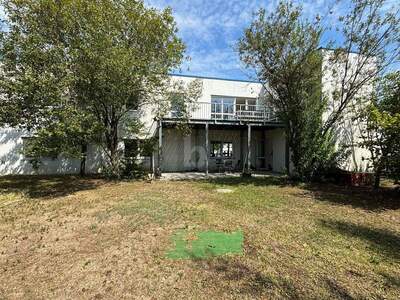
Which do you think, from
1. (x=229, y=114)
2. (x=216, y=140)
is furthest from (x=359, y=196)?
(x=216, y=140)

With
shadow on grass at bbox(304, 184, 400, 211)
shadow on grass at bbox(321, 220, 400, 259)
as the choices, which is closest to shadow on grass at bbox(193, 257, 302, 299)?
shadow on grass at bbox(321, 220, 400, 259)

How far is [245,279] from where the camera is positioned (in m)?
3.62

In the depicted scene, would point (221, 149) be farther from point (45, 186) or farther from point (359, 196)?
point (45, 186)

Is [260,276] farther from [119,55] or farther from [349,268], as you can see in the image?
[119,55]

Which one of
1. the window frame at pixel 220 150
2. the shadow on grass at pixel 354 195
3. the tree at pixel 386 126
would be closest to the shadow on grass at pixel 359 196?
the shadow on grass at pixel 354 195

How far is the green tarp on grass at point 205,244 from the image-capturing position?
14.5ft

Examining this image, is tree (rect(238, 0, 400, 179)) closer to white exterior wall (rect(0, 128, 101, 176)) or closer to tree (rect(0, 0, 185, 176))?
tree (rect(0, 0, 185, 176))

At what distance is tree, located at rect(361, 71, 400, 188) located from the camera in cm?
807

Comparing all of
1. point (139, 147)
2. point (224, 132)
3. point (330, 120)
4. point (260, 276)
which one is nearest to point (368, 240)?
point (260, 276)

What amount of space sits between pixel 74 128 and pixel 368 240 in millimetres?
8940

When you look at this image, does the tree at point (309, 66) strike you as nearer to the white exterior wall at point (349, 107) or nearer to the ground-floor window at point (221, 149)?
the white exterior wall at point (349, 107)

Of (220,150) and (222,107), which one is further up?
(222,107)

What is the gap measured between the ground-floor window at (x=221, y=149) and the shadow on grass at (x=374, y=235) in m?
12.9

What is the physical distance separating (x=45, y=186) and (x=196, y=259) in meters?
9.73
